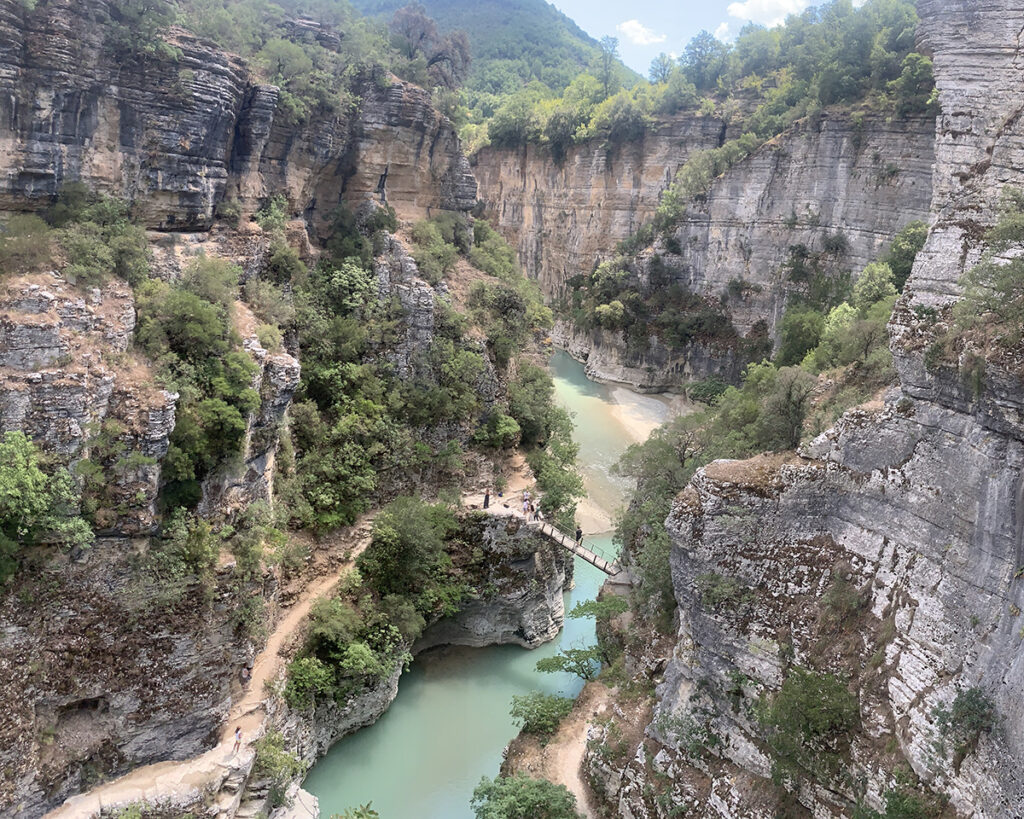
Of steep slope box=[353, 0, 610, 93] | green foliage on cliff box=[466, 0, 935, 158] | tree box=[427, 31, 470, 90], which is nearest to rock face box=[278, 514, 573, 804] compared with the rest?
tree box=[427, 31, 470, 90]

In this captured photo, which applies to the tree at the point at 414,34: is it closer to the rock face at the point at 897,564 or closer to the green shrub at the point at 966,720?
the rock face at the point at 897,564

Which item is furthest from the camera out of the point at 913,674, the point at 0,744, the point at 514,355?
the point at 514,355

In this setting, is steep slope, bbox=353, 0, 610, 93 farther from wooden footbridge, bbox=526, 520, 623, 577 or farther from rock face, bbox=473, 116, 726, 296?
wooden footbridge, bbox=526, 520, 623, 577

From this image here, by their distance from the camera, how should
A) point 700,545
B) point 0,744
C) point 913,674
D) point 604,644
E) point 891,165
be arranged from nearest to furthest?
point 913,674 → point 0,744 → point 700,545 → point 604,644 → point 891,165

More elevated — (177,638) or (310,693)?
(177,638)

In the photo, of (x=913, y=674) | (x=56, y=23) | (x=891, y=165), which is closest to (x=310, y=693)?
(x=913, y=674)

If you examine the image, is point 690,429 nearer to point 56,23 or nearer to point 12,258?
point 12,258

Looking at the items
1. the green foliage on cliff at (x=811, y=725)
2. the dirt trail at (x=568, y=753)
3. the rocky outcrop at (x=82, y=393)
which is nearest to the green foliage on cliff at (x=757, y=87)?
the green foliage on cliff at (x=811, y=725)
